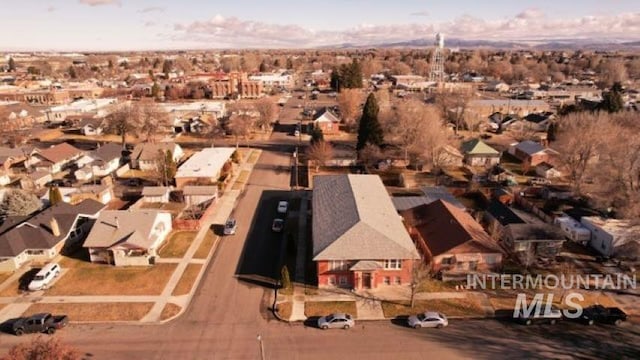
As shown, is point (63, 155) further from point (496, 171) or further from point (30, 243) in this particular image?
point (496, 171)

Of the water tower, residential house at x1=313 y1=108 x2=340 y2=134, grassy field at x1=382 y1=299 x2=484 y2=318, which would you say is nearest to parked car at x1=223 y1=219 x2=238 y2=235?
grassy field at x1=382 y1=299 x2=484 y2=318

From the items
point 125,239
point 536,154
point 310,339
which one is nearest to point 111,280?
point 125,239

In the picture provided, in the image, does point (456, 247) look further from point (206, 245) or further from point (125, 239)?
point (125, 239)

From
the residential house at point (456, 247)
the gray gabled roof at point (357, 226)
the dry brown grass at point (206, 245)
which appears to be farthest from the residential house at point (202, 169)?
the residential house at point (456, 247)

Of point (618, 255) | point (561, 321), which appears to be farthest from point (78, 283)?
point (618, 255)

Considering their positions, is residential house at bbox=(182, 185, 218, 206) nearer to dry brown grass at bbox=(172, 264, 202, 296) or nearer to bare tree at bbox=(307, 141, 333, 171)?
dry brown grass at bbox=(172, 264, 202, 296)

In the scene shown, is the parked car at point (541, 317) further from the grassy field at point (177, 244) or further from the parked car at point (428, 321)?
the grassy field at point (177, 244)
